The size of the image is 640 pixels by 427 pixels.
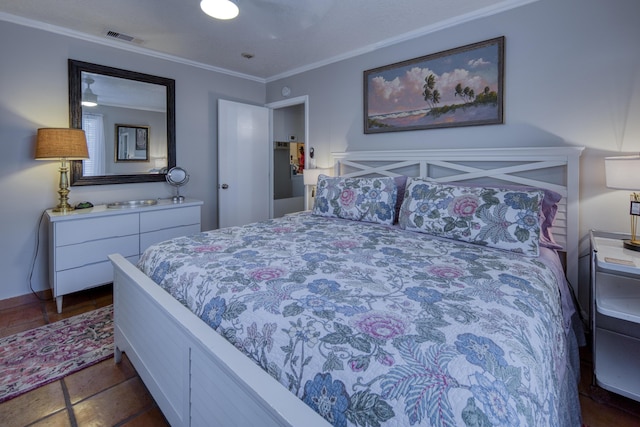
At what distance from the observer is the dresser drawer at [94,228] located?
2541 millimetres

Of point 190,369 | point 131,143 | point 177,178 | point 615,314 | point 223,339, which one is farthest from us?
point 177,178

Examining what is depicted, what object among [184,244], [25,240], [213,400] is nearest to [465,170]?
[184,244]

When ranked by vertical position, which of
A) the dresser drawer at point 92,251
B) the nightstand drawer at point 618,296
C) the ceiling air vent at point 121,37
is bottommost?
the nightstand drawer at point 618,296

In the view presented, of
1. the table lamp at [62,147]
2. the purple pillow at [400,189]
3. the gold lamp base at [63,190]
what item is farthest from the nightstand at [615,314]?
the gold lamp base at [63,190]

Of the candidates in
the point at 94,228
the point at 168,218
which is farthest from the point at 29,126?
the point at 168,218

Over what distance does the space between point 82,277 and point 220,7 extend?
2337 millimetres

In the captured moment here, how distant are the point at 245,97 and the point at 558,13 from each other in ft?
10.6

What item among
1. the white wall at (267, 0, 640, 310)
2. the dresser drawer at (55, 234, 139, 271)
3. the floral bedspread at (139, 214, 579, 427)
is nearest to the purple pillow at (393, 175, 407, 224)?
the white wall at (267, 0, 640, 310)

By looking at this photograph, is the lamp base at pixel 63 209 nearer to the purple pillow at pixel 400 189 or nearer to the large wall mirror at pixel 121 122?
the large wall mirror at pixel 121 122

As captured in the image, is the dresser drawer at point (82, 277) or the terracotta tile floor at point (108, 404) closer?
the terracotta tile floor at point (108, 404)

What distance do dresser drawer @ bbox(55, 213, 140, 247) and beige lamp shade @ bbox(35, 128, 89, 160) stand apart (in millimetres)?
533

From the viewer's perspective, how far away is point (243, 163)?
13.4 feet

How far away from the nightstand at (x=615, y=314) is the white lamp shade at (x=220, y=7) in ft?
8.11

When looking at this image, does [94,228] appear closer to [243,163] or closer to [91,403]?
[91,403]
